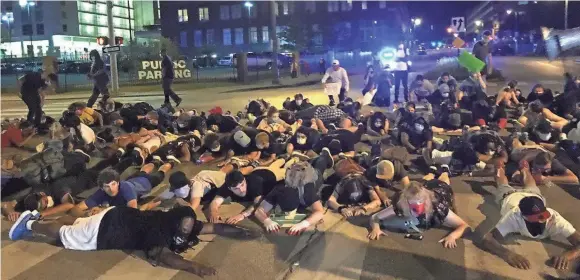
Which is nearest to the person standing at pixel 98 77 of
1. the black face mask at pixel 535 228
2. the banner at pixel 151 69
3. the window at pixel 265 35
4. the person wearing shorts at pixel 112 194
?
the person wearing shorts at pixel 112 194

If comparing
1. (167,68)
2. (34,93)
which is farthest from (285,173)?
(167,68)

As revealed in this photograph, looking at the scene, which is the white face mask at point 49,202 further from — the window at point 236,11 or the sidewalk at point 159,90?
the window at point 236,11

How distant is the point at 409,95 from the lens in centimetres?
1672

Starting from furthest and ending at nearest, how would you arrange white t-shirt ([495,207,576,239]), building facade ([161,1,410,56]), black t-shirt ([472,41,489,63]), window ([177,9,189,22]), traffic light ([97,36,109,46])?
window ([177,9,189,22])
building facade ([161,1,410,56])
traffic light ([97,36,109,46])
black t-shirt ([472,41,489,63])
white t-shirt ([495,207,576,239])

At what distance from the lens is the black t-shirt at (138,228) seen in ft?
18.4

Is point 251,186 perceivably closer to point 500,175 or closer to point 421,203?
point 421,203

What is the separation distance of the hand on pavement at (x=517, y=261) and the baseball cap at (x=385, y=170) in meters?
2.46

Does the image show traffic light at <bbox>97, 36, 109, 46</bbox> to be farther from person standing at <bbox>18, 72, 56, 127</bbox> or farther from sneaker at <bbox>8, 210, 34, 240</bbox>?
sneaker at <bbox>8, 210, 34, 240</bbox>

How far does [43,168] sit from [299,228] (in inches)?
165

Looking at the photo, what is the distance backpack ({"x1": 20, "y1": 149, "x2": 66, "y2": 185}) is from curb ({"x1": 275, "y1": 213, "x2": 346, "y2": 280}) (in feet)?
13.7

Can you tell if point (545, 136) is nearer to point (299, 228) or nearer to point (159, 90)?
point (299, 228)

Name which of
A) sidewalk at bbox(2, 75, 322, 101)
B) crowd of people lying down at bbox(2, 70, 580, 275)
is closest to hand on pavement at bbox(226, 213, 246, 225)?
crowd of people lying down at bbox(2, 70, 580, 275)

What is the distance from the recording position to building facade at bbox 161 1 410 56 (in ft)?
199

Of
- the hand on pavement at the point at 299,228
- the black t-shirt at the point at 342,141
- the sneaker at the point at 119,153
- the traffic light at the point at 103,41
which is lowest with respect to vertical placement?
the hand on pavement at the point at 299,228
